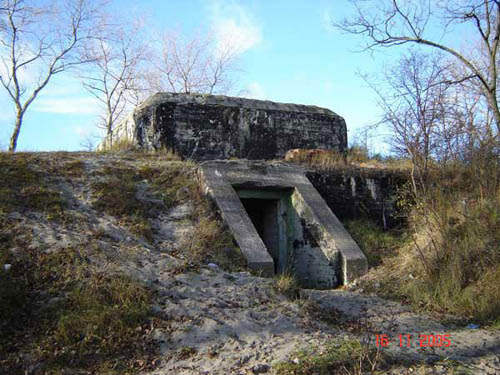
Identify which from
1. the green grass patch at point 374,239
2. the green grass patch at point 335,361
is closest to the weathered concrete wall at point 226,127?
the green grass patch at point 374,239

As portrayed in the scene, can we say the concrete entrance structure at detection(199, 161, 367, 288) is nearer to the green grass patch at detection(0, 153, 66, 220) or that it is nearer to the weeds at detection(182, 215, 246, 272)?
the weeds at detection(182, 215, 246, 272)

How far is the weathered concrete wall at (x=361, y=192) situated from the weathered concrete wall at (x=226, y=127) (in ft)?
6.13

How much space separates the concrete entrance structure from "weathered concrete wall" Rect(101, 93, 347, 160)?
171 centimetres

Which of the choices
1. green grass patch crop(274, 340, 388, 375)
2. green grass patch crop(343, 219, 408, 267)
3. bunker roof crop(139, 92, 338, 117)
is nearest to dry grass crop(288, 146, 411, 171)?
green grass patch crop(343, 219, 408, 267)

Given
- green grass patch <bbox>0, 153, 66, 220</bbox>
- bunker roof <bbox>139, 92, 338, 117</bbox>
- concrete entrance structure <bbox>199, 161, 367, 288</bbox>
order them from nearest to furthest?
green grass patch <bbox>0, 153, 66, 220</bbox>, concrete entrance structure <bbox>199, 161, 367, 288</bbox>, bunker roof <bbox>139, 92, 338, 117</bbox>

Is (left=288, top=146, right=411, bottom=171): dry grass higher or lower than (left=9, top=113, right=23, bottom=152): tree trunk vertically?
lower

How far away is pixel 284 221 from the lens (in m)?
8.44

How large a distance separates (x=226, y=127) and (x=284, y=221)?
2.98 m

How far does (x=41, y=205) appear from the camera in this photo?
6645mm

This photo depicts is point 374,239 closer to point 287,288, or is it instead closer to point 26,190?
point 287,288

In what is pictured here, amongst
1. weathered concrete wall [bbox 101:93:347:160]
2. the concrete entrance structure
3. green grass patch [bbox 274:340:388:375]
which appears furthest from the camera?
weathered concrete wall [bbox 101:93:347:160]

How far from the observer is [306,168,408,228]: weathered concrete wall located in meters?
9.11

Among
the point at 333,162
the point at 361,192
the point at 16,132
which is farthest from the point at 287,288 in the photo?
the point at 16,132

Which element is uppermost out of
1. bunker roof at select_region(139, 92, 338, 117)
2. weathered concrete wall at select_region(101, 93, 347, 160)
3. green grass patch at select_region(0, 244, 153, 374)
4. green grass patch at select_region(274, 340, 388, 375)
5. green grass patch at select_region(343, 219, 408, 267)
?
bunker roof at select_region(139, 92, 338, 117)
